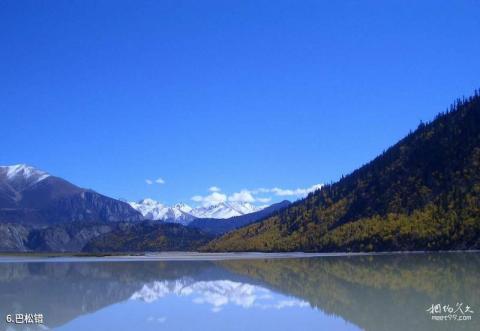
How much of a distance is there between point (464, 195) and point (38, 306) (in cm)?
13796

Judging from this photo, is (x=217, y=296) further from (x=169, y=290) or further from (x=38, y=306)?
(x=38, y=306)

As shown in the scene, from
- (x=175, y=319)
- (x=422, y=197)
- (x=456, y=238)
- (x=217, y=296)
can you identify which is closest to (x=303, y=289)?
(x=217, y=296)

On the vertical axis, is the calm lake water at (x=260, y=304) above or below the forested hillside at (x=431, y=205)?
below
